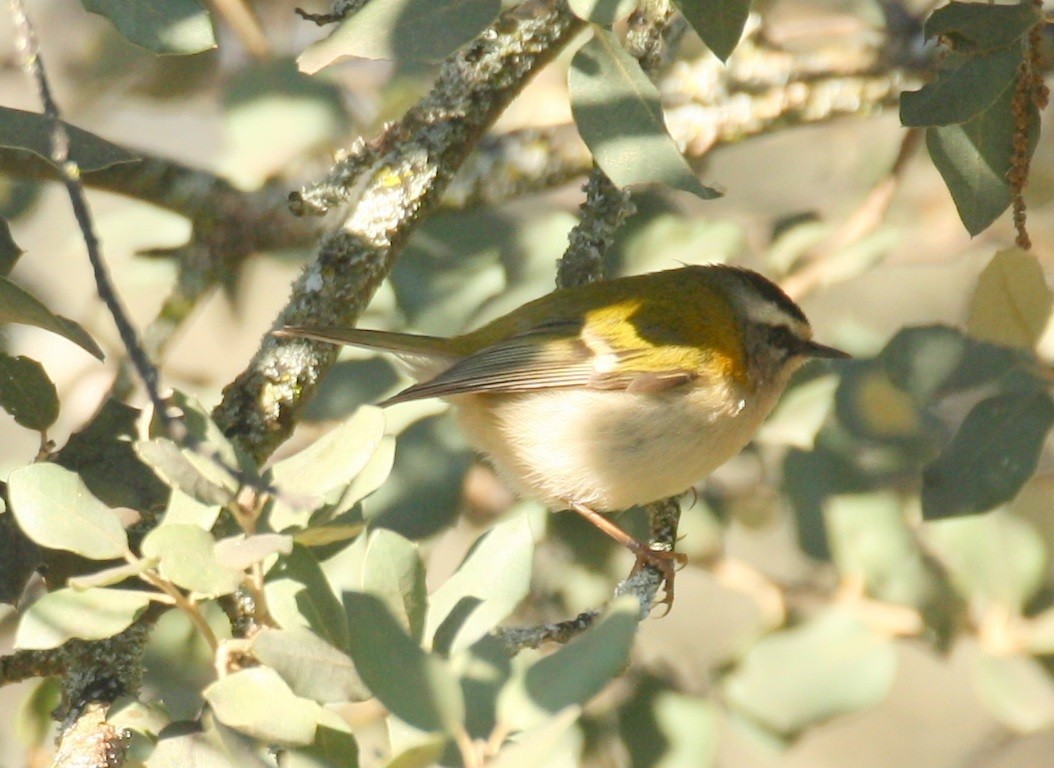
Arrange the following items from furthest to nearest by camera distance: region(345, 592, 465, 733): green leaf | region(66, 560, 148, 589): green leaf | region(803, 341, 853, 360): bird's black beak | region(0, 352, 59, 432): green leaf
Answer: region(803, 341, 853, 360): bird's black beak, region(0, 352, 59, 432): green leaf, region(66, 560, 148, 589): green leaf, region(345, 592, 465, 733): green leaf

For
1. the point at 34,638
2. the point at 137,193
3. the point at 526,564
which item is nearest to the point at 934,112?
the point at 526,564

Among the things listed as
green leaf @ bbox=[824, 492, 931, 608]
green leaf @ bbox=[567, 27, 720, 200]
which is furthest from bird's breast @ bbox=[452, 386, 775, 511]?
green leaf @ bbox=[567, 27, 720, 200]

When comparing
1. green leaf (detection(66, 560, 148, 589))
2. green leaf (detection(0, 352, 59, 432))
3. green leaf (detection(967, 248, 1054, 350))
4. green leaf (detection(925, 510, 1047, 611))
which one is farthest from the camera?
green leaf (detection(925, 510, 1047, 611))

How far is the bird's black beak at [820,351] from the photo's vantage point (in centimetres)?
274

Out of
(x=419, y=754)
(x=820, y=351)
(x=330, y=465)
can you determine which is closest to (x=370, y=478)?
(x=330, y=465)

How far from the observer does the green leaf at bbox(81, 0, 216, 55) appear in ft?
4.54

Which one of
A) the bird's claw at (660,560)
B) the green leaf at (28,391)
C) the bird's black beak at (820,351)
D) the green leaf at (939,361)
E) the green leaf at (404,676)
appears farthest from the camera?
the bird's black beak at (820,351)

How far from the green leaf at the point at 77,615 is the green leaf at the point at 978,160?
123 cm

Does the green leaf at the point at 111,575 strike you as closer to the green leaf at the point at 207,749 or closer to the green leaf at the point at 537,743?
the green leaf at the point at 207,749

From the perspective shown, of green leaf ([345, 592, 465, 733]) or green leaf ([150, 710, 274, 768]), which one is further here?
green leaf ([150, 710, 274, 768])

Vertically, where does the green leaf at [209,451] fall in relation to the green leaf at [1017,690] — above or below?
above

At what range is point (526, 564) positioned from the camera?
4.47ft

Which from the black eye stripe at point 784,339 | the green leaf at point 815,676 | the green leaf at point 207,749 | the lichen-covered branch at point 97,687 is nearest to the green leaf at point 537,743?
the green leaf at point 207,749

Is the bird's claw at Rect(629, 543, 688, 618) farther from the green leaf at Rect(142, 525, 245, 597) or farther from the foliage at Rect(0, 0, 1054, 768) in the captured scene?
the green leaf at Rect(142, 525, 245, 597)
